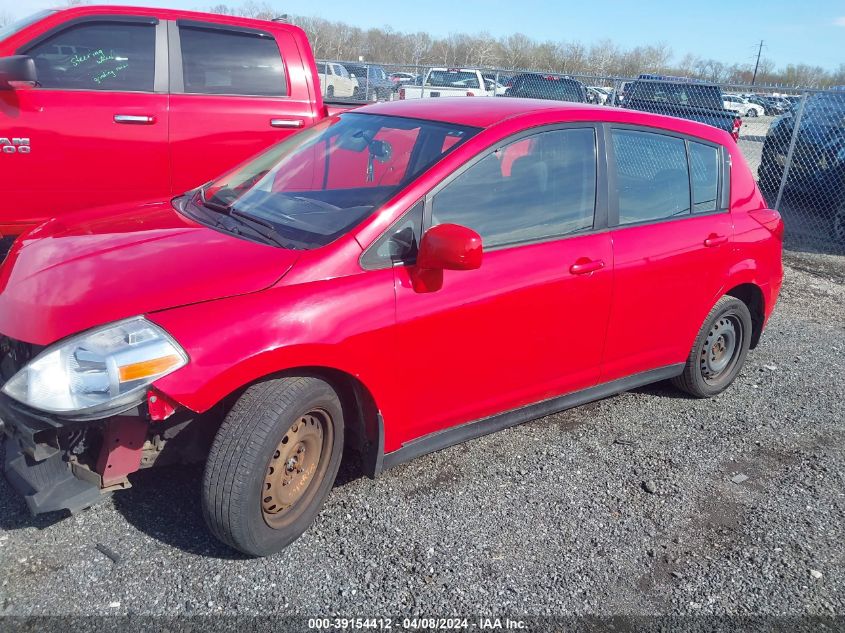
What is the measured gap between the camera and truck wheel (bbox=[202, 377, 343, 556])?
2.59 meters

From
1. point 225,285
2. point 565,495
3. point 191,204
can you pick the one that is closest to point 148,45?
point 191,204

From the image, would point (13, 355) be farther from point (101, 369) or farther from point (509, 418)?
point (509, 418)

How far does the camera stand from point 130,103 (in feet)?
17.3

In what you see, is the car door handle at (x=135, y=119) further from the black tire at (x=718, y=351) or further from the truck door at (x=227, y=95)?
the black tire at (x=718, y=351)

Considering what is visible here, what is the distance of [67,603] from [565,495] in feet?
6.90

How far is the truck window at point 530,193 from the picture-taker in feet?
10.4

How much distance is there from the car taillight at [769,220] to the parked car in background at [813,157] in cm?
586

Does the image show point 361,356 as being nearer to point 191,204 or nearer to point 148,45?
point 191,204

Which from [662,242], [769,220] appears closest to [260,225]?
[662,242]

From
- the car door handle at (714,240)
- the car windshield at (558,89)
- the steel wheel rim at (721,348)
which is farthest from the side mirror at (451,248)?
the car windshield at (558,89)

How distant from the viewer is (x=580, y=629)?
2.62 m

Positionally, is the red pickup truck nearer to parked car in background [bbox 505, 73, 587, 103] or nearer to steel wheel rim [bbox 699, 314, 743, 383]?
steel wheel rim [bbox 699, 314, 743, 383]

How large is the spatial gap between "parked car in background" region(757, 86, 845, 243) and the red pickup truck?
761 centimetres

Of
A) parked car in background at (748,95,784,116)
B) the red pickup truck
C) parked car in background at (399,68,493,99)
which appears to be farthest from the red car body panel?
parked car in background at (399,68,493,99)
